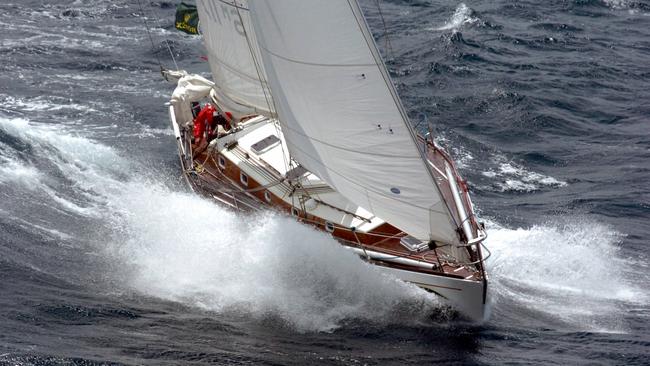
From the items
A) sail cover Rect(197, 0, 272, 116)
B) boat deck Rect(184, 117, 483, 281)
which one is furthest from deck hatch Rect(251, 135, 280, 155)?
sail cover Rect(197, 0, 272, 116)

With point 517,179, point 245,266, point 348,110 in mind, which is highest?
point 348,110

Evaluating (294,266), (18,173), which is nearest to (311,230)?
(294,266)

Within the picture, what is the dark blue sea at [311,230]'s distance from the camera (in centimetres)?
2212

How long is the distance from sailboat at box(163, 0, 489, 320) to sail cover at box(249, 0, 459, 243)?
0.03 metres

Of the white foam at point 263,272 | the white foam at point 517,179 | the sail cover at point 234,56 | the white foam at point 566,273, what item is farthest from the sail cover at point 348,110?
the white foam at point 517,179

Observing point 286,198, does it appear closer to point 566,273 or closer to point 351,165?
point 351,165

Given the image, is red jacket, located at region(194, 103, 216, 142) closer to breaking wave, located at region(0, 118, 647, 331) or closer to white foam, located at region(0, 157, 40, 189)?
breaking wave, located at region(0, 118, 647, 331)

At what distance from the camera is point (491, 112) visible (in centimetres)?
3738

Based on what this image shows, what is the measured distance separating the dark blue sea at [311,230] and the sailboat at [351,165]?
29.8 inches

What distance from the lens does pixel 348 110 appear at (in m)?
21.8

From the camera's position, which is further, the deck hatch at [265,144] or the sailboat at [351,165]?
the deck hatch at [265,144]

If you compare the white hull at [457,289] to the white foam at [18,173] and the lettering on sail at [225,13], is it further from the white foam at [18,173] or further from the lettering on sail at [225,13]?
the white foam at [18,173]

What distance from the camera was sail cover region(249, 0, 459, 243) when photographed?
21.2 metres

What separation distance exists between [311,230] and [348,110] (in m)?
4.21
